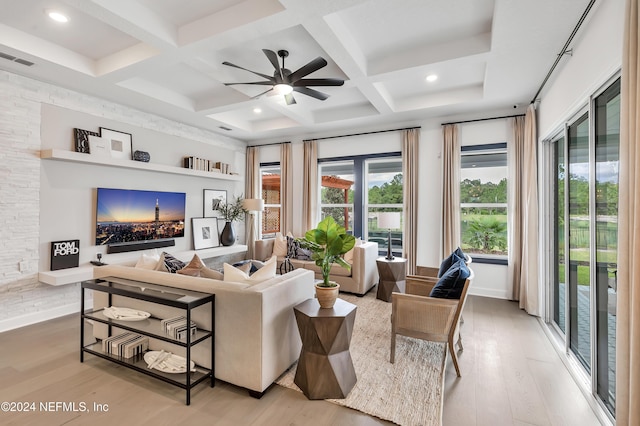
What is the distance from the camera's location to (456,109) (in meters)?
4.78

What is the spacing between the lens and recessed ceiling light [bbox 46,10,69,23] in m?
2.79

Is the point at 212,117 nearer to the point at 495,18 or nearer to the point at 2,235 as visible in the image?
the point at 2,235

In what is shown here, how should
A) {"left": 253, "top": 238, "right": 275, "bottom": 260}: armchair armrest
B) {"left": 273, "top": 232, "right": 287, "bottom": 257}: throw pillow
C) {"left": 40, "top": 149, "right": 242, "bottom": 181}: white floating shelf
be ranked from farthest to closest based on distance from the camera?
{"left": 253, "top": 238, "right": 275, "bottom": 260}: armchair armrest, {"left": 273, "top": 232, "right": 287, "bottom": 257}: throw pillow, {"left": 40, "top": 149, "right": 242, "bottom": 181}: white floating shelf

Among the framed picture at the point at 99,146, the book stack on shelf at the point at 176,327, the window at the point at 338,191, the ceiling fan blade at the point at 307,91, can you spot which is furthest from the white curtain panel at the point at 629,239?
the framed picture at the point at 99,146

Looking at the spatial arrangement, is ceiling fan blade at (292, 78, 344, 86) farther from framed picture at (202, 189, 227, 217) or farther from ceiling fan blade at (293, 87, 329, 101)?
Answer: framed picture at (202, 189, 227, 217)

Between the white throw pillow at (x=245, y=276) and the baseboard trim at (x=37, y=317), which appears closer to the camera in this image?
the white throw pillow at (x=245, y=276)

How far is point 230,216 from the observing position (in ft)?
21.1

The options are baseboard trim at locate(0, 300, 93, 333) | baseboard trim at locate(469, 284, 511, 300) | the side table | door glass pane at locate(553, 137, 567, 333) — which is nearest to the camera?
door glass pane at locate(553, 137, 567, 333)

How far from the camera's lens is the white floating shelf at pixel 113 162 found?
12.3 feet

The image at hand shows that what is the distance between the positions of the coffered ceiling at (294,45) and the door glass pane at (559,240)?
104 cm

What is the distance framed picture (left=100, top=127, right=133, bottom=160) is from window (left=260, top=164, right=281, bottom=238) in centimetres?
289

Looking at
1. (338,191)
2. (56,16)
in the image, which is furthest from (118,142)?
(338,191)

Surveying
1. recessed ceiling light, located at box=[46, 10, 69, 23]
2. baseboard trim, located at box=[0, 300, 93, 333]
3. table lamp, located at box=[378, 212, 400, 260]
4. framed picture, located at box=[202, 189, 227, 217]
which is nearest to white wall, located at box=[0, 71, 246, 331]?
baseboard trim, located at box=[0, 300, 93, 333]

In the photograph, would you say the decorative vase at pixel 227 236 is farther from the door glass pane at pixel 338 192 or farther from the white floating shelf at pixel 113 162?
the door glass pane at pixel 338 192
